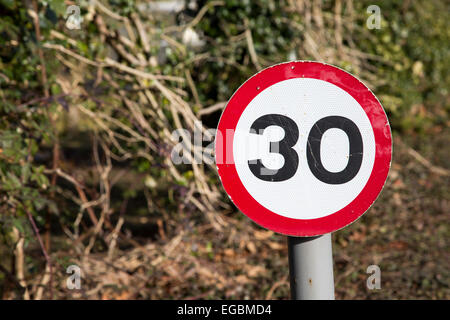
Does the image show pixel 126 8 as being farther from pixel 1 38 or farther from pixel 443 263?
pixel 443 263

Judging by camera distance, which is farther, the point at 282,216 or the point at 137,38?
the point at 137,38

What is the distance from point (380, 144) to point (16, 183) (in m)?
1.90

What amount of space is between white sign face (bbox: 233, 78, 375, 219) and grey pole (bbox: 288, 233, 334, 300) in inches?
3.4

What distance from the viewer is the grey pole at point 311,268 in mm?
1799

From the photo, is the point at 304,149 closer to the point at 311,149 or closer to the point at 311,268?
the point at 311,149

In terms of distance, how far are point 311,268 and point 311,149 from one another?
0.36 m

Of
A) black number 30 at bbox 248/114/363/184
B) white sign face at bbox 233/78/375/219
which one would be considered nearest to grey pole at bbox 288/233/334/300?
white sign face at bbox 233/78/375/219

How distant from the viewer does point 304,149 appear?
180 centimetres

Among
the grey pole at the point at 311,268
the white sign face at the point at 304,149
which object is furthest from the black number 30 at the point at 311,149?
the grey pole at the point at 311,268

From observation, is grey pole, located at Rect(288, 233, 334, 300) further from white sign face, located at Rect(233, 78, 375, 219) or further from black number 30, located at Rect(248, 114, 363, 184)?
black number 30, located at Rect(248, 114, 363, 184)

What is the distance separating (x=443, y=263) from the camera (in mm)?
4105
